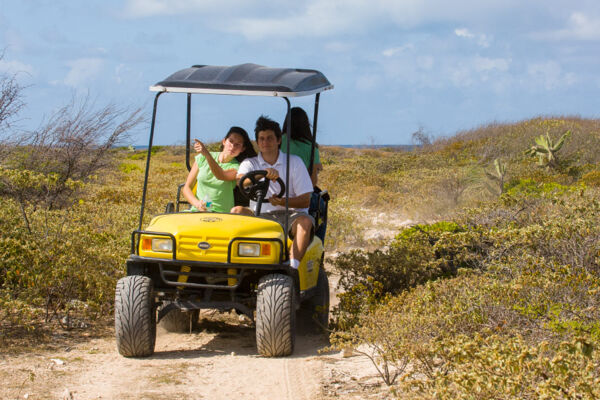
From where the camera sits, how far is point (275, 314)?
18.3ft

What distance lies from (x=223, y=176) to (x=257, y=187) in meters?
0.60

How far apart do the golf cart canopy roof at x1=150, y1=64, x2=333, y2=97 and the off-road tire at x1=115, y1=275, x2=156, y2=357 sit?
5.21 feet

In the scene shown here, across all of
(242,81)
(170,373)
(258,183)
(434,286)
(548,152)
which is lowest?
(170,373)

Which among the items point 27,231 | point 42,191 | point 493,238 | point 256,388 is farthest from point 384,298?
point 42,191

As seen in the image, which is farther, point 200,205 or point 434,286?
point 200,205

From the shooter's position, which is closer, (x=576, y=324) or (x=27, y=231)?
(x=576, y=324)

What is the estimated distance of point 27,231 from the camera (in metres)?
7.59

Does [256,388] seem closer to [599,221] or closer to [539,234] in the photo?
[539,234]

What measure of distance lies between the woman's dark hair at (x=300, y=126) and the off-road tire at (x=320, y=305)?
1.35 meters

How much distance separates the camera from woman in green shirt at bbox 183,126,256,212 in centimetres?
687

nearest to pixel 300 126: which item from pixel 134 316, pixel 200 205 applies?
pixel 200 205

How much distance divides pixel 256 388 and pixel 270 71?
2609 mm

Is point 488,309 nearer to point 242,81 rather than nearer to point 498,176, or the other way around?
point 242,81

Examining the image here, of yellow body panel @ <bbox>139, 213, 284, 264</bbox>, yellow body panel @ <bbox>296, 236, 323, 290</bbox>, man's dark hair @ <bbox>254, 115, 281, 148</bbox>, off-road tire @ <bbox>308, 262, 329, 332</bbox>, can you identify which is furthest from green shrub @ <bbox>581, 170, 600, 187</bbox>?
yellow body panel @ <bbox>139, 213, 284, 264</bbox>
